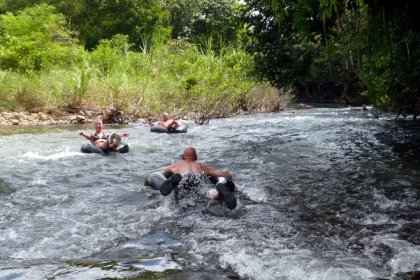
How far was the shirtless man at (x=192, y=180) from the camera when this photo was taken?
554 centimetres

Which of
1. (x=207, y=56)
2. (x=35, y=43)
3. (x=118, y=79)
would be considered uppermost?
(x=35, y=43)

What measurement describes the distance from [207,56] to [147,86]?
4.40 meters

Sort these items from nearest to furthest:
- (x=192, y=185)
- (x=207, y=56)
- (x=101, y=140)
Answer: (x=192, y=185)
(x=101, y=140)
(x=207, y=56)

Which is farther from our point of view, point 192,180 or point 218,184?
point 192,180

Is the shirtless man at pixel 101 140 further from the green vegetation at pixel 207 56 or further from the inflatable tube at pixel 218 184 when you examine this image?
the green vegetation at pixel 207 56

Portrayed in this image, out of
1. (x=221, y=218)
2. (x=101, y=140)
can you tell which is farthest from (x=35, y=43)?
(x=221, y=218)

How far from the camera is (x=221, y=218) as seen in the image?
5285 millimetres

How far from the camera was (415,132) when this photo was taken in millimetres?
13352

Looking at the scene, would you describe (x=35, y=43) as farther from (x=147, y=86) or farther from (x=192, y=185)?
(x=192, y=185)

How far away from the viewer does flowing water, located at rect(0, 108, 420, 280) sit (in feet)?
12.0

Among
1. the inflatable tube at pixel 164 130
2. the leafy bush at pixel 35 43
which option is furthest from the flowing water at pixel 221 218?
the leafy bush at pixel 35 43

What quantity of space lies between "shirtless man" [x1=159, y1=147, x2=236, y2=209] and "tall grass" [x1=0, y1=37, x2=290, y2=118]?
11287mm

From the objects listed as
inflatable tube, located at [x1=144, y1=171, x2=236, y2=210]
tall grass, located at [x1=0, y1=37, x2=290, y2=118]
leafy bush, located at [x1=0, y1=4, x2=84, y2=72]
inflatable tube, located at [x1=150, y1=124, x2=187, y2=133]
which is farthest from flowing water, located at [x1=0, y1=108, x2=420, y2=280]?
leafy bush, located at [x1=0, y1=4, x2=84, y2=72]

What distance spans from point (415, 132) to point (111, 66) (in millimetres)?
14268
